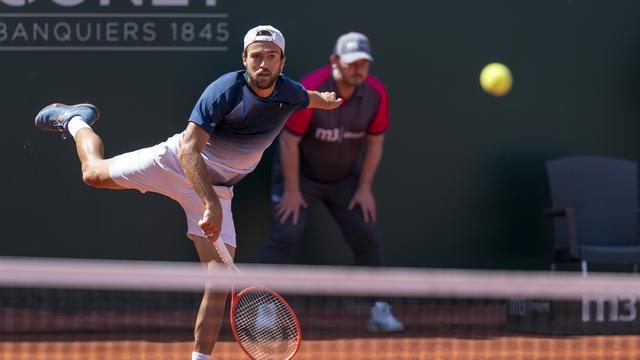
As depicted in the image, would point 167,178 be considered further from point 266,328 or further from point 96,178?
point 266,328

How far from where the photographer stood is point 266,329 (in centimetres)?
473

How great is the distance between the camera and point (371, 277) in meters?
3.49

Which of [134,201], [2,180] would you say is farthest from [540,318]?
[2,180]

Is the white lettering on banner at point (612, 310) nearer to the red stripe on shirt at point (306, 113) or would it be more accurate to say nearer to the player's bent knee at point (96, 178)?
the red stripe on shirt at point (306, 113)

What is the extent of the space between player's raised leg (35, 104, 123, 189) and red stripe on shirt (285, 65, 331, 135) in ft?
5.26

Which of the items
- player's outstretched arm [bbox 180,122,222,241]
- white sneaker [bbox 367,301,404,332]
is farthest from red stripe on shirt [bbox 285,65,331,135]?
player's outstretched arm [bbox 180,122,222,241]

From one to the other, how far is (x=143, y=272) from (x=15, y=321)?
394 centimetres

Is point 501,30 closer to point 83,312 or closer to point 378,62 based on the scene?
point 378,62

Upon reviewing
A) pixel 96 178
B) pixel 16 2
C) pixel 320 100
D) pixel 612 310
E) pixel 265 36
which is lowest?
pixel 612 310

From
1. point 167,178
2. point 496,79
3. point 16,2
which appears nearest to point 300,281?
point 167,178

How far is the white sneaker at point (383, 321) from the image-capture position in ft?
22.0

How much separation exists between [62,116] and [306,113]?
1.77m

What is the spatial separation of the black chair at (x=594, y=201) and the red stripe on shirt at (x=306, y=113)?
5.12 feet

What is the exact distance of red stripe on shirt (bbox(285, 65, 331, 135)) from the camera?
6.78 metres
